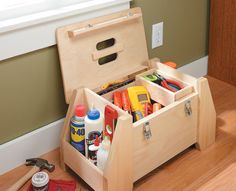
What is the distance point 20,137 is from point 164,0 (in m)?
0.80

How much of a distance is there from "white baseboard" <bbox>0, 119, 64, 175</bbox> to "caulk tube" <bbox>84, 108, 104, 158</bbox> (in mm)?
240

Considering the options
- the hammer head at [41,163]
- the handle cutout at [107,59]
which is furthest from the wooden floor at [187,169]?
the handle cutout at [107,59]

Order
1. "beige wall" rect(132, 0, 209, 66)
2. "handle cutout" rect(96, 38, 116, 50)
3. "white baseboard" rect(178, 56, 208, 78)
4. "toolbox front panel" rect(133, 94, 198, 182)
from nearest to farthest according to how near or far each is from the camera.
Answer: "toolbox front panel" rect(133, 94, 198, 182) < "handle cutout" rect(96, 38, 116, 50) < "beige wall" rect(132, 0, 209, 66) < "white baseboard" rect(178, 56, 208, 78)

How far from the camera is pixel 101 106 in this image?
4.66 ft

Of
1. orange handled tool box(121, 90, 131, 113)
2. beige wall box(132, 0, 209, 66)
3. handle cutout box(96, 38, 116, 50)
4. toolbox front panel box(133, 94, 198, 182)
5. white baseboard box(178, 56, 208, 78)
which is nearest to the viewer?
toolbox front panel box(133, 94, 198, 182)

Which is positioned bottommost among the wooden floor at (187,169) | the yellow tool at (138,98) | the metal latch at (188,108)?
the wooden floor at (187,169)

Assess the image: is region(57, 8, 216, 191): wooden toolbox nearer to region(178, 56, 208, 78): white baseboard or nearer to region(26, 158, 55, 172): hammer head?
region(26, 158, 55, 172): hammer head

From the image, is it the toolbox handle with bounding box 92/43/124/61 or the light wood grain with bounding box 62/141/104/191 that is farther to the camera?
the toolbox handle with bounding box 92/43/124/61

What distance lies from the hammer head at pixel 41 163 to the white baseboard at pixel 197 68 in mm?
822

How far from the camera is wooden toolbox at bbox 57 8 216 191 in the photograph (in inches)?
52.5

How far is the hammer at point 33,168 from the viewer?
1.42 metres

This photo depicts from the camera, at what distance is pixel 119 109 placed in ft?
4.37

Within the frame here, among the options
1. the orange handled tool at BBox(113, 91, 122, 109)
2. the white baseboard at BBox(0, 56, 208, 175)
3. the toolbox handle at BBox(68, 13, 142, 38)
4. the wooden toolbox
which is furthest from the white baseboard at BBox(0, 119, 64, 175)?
the toolbox handle at BBox(68, 13, 142, 38)

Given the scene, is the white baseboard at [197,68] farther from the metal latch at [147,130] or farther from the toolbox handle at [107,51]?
the metal latch at [147,130]
